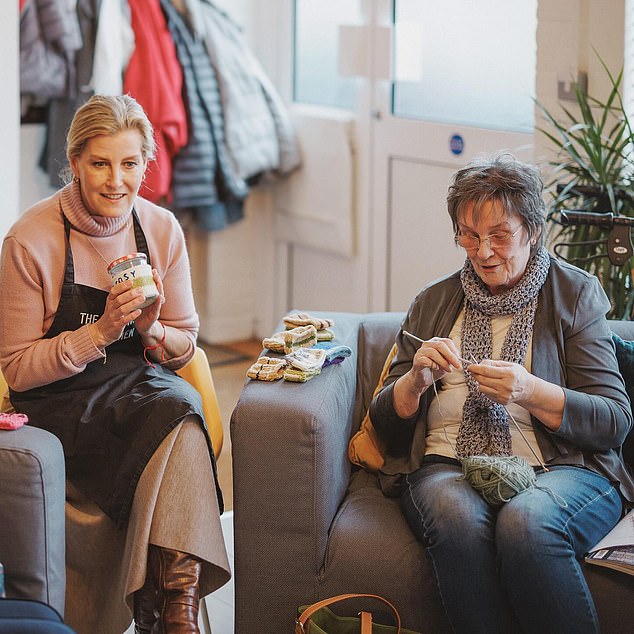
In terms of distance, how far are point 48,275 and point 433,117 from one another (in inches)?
88.7

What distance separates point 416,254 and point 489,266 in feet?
6.71

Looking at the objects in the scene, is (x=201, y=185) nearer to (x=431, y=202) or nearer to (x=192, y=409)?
(x=431, y=202)

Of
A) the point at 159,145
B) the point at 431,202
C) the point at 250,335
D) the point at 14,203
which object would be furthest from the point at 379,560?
the point at 250,335

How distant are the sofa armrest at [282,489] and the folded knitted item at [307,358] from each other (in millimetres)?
80

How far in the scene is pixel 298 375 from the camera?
2385 millimetres

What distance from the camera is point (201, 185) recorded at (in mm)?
4570

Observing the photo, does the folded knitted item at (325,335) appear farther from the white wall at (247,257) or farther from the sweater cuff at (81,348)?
the white wall at (247,257)

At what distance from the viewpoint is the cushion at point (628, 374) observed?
2443 millimetres

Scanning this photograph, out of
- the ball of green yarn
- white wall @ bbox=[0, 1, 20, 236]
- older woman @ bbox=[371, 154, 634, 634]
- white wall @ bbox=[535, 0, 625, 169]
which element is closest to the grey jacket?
older woman @ bbox=[371, 154, 634, 634]

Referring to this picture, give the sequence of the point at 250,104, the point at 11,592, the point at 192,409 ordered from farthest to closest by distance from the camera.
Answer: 1. the point at 250,104
2. the point at 192,409
3. the point at 11,592

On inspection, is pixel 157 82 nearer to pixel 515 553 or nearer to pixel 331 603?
pixel 331 603

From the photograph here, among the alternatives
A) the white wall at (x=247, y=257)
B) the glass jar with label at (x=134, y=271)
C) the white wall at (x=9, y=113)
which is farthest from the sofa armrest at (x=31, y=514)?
the white wall at (x=247, y=257)

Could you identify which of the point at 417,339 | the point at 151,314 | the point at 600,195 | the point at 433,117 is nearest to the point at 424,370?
the point at 417,339

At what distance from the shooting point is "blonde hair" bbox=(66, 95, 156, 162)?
2332mm
